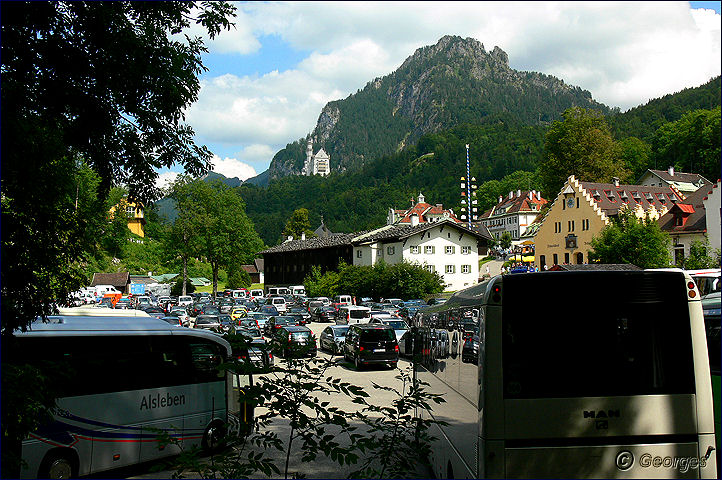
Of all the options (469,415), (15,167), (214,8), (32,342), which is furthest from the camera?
(32,342)

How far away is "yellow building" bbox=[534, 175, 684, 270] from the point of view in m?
60.9

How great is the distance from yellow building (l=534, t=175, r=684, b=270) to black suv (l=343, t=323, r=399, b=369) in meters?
39.6

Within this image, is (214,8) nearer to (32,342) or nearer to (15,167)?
(15,167)

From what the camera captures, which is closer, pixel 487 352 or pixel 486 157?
pixel 487 352

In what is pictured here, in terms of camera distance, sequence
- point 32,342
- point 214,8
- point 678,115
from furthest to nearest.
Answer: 1. point 678,115
2. point 32,342
3. point 214,8

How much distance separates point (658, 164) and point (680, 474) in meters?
94.8

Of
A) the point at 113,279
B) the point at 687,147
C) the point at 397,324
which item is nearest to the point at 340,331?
the point at 397,324

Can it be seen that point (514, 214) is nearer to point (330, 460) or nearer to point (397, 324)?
point (397, 324)

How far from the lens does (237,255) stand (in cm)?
8669

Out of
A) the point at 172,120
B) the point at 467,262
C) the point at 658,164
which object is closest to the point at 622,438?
the point at 172,120

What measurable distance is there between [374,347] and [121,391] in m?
15.8

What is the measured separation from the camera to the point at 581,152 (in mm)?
79875

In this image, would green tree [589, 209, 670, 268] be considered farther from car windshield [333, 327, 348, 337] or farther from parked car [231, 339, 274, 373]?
parked car [231, 339, 274, 373]

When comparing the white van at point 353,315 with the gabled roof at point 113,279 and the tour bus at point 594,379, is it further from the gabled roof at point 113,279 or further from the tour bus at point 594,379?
the gabled roof at point 113,279
